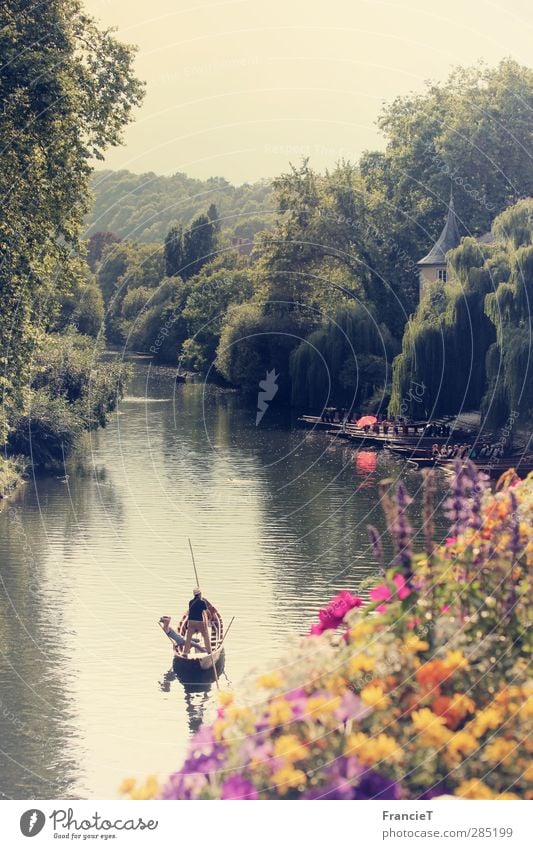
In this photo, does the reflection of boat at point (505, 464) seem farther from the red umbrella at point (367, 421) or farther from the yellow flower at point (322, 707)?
the yellow flower at point (322, 707)

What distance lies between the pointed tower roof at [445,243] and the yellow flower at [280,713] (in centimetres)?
7649

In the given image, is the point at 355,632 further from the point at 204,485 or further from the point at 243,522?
the point at 204,485

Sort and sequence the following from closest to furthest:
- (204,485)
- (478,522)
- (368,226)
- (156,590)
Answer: (478,522) → (156,590) → (204,485) → (368,226)

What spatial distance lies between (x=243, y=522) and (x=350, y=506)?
5.27 m

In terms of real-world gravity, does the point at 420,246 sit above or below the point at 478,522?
above

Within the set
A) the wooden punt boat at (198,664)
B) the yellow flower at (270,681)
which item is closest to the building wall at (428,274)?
the wooden punt boat at (198,664)

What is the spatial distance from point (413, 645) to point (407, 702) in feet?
1.34

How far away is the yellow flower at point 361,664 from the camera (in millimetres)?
9578

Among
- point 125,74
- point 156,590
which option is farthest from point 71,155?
point 156,590

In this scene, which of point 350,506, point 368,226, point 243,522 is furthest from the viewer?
point 368,226

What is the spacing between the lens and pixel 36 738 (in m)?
22.8

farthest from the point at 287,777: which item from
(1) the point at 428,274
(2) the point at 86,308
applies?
(2) the point at 86,308

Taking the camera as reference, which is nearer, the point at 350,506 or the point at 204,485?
the point at 350,506

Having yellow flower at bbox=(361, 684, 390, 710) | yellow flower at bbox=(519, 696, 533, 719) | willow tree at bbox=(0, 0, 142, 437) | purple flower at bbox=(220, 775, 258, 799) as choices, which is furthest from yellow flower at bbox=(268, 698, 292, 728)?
willow tree at bbox=(0, 0, 142, 437)
